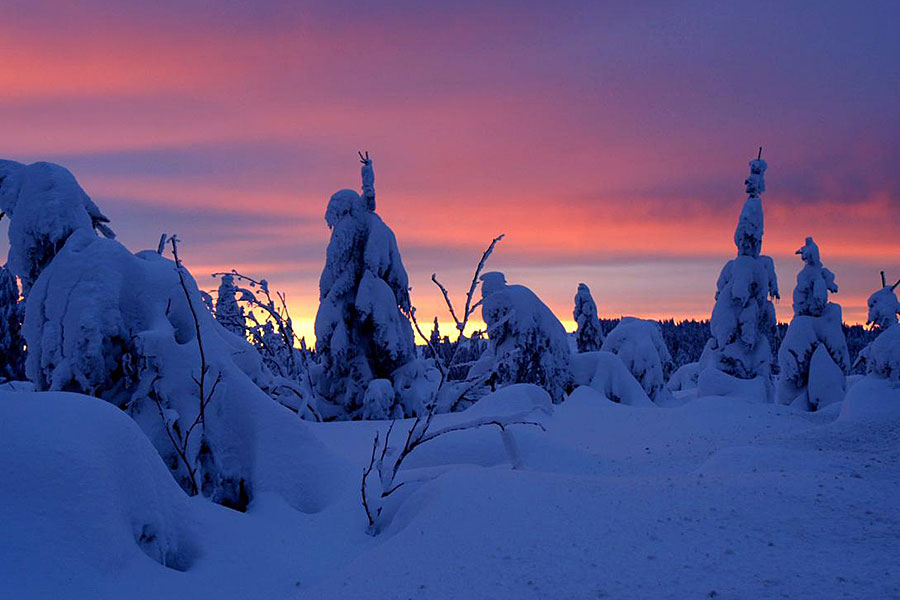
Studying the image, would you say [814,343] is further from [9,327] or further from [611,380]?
[9,327]

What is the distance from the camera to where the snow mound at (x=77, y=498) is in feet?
12.7

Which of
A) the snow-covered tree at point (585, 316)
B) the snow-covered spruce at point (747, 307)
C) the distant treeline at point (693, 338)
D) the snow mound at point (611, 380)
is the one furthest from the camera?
the distant treeline at point (693, 338)

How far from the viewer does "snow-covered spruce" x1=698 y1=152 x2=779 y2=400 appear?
2533cm

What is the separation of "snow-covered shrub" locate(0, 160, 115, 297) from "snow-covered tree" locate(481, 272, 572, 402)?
14.4 metres

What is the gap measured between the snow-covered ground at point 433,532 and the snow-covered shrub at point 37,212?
11.6 feet

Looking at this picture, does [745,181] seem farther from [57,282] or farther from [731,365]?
[57,282]

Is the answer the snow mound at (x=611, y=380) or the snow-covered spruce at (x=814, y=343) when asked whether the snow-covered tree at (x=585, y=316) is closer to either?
the snow mound at (x=611, y=380)

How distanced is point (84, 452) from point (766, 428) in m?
12.6

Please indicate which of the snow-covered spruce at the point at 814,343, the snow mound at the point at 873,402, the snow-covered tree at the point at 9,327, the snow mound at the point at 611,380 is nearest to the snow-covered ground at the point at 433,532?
the snow mound at the point at 873,402

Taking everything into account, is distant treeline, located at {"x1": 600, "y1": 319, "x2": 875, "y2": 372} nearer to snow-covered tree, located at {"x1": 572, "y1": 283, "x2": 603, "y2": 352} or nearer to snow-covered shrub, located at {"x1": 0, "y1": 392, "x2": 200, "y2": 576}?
snow-covered tree, located at {"x1": 572, "y1": 283, "x2": 603, "y2": 352}

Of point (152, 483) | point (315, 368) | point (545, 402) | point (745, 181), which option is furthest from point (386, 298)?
point (745, 181)

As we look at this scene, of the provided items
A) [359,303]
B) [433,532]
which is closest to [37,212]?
[433,532]

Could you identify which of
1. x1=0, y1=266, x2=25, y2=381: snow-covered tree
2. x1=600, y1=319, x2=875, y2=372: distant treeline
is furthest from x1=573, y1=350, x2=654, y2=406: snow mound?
x1=600, y1=319, x2=875, y2=372: distant treeline

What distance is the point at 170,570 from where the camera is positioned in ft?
14.9
